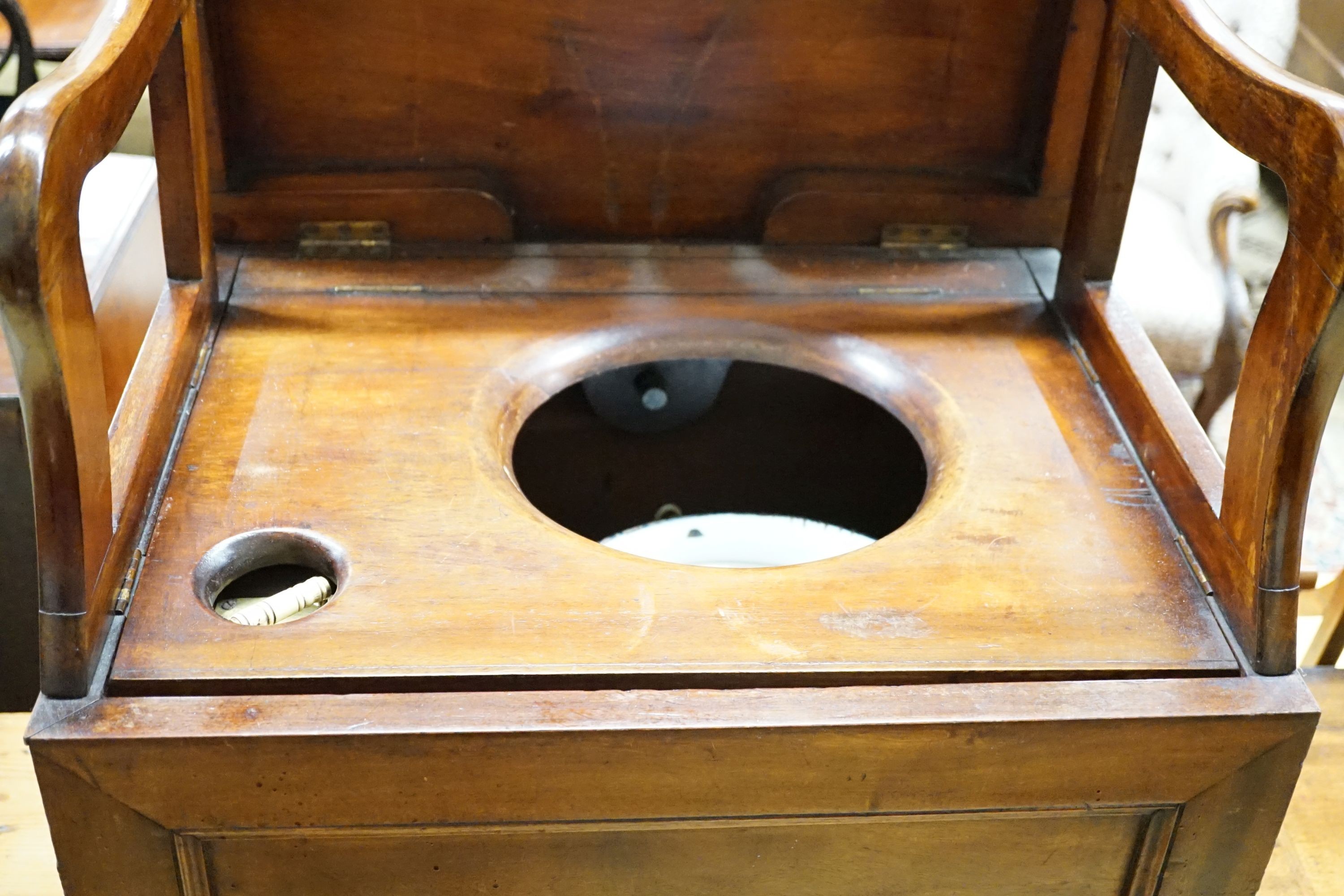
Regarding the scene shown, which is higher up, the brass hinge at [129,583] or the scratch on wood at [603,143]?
the scratch on wood at [603,143]

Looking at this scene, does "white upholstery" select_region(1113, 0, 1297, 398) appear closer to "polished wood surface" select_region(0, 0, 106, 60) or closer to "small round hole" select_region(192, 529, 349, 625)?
"small round hole" select_region(192, 529, 349, 625)

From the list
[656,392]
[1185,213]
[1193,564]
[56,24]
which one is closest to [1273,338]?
[1193,564]

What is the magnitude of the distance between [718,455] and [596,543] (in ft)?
1.57

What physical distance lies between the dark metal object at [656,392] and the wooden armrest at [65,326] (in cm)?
57

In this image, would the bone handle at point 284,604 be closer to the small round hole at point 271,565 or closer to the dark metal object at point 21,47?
the small round hole at point 271,565

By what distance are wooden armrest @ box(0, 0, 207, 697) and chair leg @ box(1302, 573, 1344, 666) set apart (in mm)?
1424

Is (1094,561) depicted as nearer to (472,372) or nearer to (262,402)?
(472,372)

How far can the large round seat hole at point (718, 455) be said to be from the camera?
4.82 feet

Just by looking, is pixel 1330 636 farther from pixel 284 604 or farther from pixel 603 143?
pixel 284 604

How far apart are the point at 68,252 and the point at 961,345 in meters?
0.82

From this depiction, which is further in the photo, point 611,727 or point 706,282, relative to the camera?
point 706,282

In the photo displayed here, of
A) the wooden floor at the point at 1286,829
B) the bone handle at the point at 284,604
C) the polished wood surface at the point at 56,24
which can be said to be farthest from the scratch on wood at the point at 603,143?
the polished wood surface at the point at 56,24

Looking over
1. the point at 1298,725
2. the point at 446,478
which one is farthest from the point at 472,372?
the point at 1298,725

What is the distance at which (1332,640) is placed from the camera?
176 centimetres
